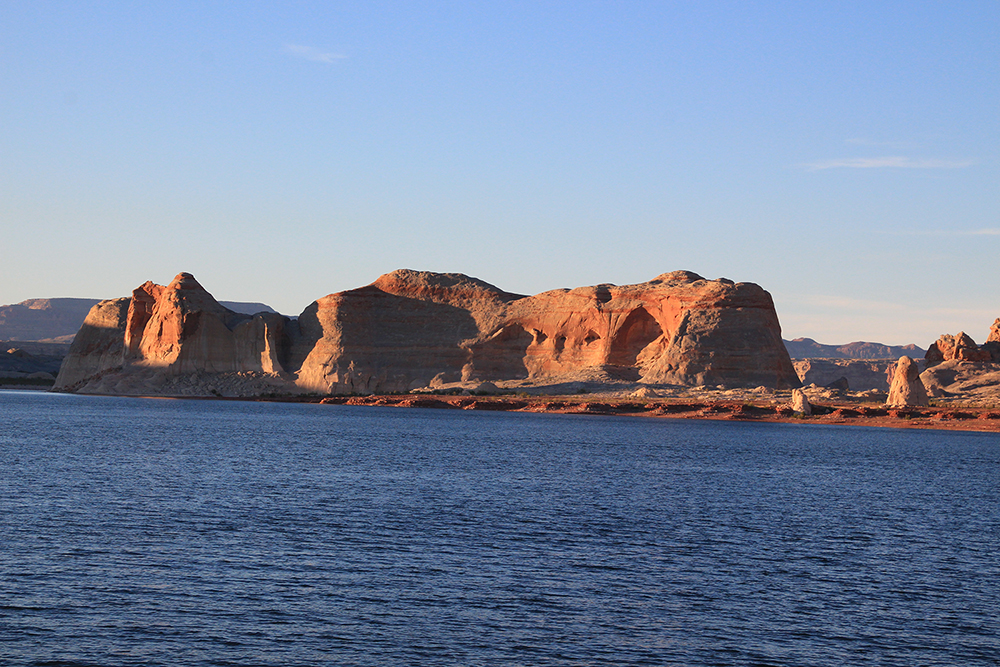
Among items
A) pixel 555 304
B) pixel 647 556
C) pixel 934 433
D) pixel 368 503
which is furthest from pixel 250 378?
pixel 647 556

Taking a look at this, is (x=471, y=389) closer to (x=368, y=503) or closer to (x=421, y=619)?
(x=368, y=503)

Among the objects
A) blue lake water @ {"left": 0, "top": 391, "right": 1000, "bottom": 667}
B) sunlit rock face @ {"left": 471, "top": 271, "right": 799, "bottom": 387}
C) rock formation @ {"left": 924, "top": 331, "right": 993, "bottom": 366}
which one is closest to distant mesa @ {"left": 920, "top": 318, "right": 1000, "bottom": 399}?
rock formation @ {"left": 924, "top": 331, "right": 993, "bottom": 366}

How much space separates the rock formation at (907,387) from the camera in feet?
295

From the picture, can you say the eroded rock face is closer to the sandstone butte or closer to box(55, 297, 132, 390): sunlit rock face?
the sandstone butte

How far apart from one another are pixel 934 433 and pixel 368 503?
214ft

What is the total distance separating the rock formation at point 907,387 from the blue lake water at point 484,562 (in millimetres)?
45062

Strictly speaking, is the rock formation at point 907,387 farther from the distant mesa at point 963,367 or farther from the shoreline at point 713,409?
the distant mesa at point 963,367

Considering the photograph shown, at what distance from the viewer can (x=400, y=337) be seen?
13125 centimetres

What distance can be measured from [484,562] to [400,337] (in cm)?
10953

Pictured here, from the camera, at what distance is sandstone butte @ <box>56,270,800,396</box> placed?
408 ft

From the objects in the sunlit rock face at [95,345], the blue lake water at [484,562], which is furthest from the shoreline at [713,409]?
the blue lake water at [484,562]

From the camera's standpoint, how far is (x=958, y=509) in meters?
34.2

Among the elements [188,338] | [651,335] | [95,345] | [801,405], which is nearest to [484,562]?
[801,405]

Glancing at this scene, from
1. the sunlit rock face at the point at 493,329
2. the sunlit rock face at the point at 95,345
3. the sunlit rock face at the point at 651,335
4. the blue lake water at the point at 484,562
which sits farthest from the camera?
the sunlit rock face at the point at 95,345
